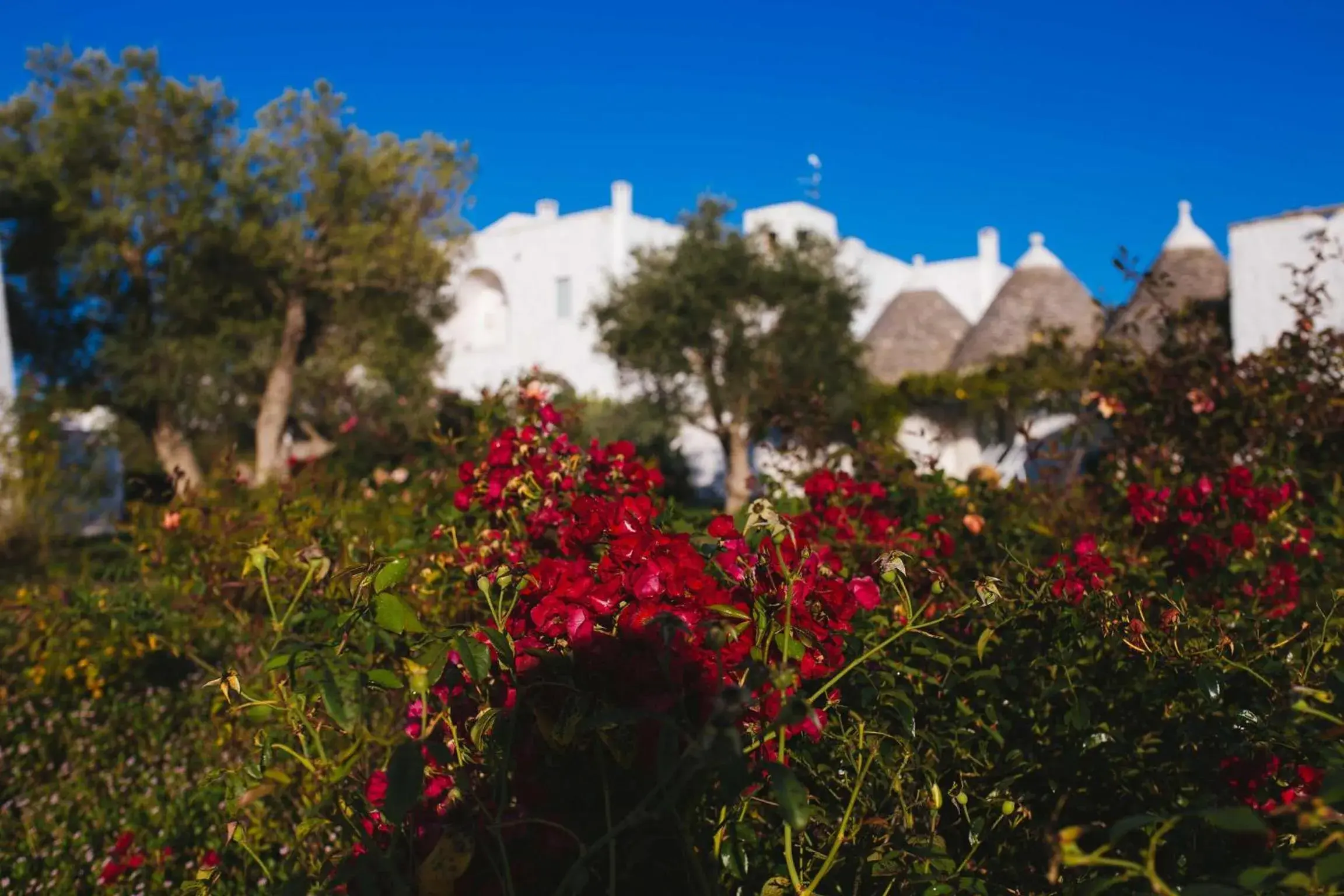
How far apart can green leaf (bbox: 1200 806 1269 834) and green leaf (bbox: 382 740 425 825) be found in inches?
34.2

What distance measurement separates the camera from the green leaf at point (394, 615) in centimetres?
147

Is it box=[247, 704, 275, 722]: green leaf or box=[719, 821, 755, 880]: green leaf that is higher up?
box=[247, 704, 275, 722]: green leaf

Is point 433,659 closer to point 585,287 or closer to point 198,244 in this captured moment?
point 198,244

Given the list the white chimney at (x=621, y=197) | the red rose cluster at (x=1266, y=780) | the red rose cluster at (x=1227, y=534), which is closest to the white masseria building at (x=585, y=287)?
the white chimney at (x=621, y=197)

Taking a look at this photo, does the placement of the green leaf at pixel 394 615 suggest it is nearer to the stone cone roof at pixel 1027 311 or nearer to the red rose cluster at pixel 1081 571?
the red rose cluster at pixel 1081 571

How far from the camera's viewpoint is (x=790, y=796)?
1232 mm

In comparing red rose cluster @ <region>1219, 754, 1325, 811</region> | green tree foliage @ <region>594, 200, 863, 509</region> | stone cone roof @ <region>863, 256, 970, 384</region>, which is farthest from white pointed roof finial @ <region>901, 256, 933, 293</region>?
red rose cluster @ <region>1219, 754, 1325, 811</region>

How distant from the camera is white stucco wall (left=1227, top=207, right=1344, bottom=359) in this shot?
13.4 meters

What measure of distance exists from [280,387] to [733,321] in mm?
8343

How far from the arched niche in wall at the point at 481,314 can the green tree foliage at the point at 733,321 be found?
29.5 feet

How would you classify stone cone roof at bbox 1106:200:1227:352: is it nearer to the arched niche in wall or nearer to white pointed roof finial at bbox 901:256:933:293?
white pointed roof finial at bbox 901:256:933:293

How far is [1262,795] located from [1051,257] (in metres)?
22.2

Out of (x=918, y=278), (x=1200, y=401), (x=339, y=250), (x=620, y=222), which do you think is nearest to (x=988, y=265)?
(x=918, y=278)

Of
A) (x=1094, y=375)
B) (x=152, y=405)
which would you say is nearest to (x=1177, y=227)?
(x=1094, y=375)
